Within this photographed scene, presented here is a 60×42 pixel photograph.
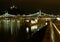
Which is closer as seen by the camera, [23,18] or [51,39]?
[51,39]

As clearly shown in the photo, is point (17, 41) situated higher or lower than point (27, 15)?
lower

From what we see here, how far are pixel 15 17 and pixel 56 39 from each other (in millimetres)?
4348

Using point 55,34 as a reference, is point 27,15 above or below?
above

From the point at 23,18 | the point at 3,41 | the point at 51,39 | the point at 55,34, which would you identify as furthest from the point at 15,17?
the point at 51,39

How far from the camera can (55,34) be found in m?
5.25

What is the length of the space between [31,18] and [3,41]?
2.40 metres

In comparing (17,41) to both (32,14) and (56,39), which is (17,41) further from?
(56,39)

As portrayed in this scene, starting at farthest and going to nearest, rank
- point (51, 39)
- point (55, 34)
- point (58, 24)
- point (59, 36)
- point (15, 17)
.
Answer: point (15, 17) → point (58, 24) → point (55, 34) → point (59, 36) → point (51, 39)

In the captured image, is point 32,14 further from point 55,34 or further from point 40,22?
point 55,34

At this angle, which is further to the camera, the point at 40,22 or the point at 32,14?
the point at 32,14

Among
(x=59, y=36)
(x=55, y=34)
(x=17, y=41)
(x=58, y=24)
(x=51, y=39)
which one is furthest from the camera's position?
(x=17, y=41)

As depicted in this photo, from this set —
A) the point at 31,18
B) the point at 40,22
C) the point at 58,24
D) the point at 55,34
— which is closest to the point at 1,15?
the point at 31,18

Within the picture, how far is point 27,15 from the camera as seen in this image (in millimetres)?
9297

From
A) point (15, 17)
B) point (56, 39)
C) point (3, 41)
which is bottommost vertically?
point (3, 41)
